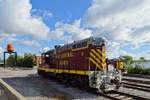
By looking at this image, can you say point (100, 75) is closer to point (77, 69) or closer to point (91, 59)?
point (91, 59)

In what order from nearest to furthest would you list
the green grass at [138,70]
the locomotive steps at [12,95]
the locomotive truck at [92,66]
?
the locomotive steps at [12,95]
the locomotive truck at [92,66]
the green grass at [138,70]

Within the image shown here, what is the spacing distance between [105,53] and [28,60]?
54.0m

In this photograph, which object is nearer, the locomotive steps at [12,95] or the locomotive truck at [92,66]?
the locomotive steps at [12,95]

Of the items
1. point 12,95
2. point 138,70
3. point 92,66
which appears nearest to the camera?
point 12,95

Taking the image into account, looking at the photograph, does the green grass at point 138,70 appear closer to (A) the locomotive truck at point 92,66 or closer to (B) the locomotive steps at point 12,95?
(A) the locomotive truck at point 92,66

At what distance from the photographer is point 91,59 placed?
19.0m

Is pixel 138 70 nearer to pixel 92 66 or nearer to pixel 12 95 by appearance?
pixel 92 66

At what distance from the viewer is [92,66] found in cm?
1905

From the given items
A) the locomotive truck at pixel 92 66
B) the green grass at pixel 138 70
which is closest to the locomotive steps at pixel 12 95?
the locomotive truck at pixel 92 66

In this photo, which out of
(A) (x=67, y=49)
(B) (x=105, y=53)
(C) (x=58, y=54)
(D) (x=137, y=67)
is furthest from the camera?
(D) (x=137, y=67)

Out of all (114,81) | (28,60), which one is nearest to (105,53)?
(114,81)

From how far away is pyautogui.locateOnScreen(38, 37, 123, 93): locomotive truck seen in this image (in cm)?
1800

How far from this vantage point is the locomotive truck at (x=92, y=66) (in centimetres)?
1800

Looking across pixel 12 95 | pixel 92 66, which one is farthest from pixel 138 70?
pixel 12 95
